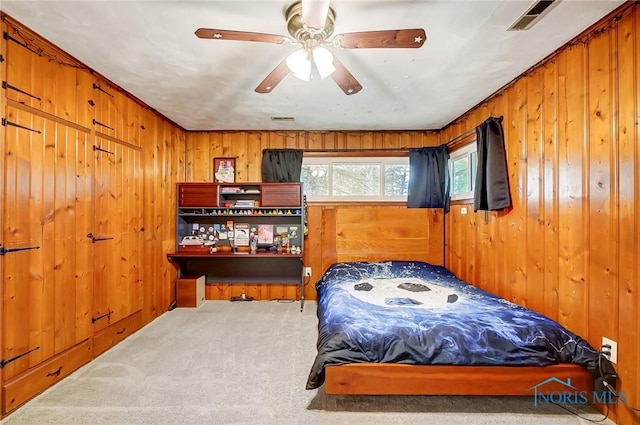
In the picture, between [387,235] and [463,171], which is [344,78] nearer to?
[463,171]

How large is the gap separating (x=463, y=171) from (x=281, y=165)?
2438 millimetres

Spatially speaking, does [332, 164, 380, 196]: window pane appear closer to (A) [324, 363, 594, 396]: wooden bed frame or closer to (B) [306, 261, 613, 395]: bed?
(B) [306, 261, 613, 395]: bed

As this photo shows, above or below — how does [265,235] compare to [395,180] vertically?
below

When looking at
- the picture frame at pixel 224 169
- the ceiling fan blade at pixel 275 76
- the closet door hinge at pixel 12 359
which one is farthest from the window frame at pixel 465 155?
the closet door hinge at pixel 12 359

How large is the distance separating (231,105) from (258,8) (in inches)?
63.9

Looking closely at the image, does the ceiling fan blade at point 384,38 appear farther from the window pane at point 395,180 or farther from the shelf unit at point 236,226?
the window pane at point 395,180

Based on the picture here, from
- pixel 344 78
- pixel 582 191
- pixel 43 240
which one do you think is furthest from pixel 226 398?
pixel 582 191

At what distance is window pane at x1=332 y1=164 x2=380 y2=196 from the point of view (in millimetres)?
4152

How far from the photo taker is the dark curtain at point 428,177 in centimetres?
391

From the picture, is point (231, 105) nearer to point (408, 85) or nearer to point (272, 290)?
point (408, 85)

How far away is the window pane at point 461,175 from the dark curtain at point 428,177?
0.34ft

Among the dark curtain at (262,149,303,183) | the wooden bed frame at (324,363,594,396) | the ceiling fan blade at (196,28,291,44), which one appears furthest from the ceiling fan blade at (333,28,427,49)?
the dark curtain at (262,149,303,183)

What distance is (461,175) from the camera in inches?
145

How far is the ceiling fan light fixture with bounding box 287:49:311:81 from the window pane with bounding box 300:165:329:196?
2365mm
